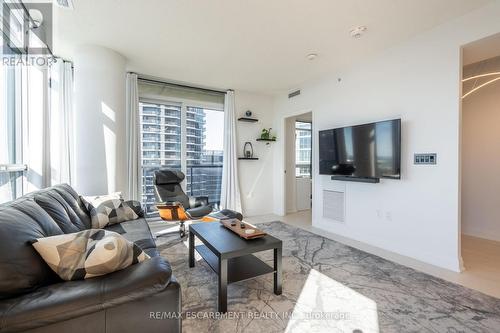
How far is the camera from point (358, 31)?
2.65 metres

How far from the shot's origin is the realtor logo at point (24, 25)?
7.13 feet

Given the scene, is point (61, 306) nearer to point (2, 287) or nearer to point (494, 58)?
point (2, 287)

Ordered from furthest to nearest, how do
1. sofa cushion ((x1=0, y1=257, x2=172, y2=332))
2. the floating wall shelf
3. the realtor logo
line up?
1. the floating wall shelf
2. the realtor logo
3. sofa cushion ((x1=0, y1=257, x2=172, y2=332))

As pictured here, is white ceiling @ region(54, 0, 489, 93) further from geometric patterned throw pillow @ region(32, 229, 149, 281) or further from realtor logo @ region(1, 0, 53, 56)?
geometric patterned throw pillow @ region(32, 229, 149, 281)

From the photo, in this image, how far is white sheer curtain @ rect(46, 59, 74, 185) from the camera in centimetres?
326

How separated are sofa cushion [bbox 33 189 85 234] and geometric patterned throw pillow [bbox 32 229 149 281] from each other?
642 millimetres

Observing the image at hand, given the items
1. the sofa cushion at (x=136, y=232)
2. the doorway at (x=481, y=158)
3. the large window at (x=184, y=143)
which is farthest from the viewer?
the large window at (x=184, y=143)

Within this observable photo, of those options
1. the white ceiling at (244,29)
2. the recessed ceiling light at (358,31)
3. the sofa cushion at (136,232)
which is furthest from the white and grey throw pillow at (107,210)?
the recessed ceiling light at (358,31)

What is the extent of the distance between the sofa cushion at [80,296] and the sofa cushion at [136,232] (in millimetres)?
891

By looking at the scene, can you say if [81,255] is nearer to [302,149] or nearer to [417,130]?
[417,130]

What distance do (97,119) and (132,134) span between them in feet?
2.40

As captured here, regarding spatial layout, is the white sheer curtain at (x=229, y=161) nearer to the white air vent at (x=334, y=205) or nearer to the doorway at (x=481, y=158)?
the white air vent at (x=334, y=205)

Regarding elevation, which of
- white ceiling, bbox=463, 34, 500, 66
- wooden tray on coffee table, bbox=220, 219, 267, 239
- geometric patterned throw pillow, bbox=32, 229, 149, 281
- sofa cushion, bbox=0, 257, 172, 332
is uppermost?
white ceiling, bbox=463, 34, 500, 66

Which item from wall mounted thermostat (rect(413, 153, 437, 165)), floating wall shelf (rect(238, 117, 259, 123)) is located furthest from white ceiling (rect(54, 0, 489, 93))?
wall mounted thermostat (rect(413, 153, 437, 165))
